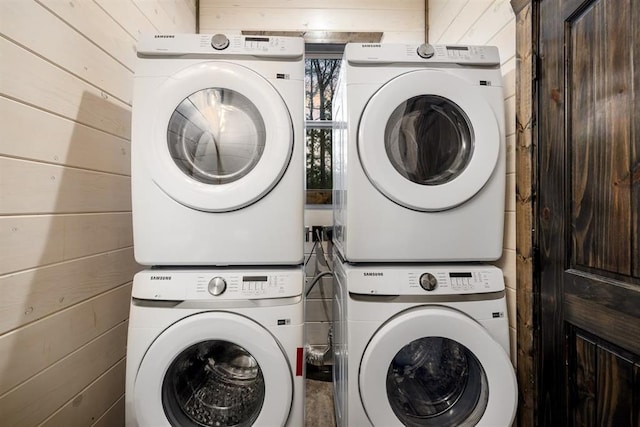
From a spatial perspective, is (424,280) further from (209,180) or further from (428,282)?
(209,180)

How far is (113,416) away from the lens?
1.21m

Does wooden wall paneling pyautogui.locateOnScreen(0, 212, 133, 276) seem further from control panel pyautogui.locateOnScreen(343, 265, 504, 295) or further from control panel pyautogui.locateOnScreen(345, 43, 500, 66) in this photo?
control panel pyautogui.locateOnScreen(345, 43, 500, 66)

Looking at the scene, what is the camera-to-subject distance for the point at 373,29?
6.46 feet

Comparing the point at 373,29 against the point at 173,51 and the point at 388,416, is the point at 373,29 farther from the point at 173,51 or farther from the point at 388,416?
the point at 388,416

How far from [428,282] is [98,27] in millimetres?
1529

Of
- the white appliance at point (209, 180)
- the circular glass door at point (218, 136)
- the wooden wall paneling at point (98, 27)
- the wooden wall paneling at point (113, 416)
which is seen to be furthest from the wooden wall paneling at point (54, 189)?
the wooden wall paneling at point (113, 416)

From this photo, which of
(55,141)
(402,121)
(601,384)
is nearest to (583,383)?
(601,384)

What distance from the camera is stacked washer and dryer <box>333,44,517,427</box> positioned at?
3.38 feet

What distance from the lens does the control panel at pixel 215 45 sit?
106cm

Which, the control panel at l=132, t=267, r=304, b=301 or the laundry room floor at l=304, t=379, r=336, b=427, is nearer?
the control panel at l=132, t=267, r=304, b=301

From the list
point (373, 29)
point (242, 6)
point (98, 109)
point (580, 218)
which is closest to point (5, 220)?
point (98, 109)

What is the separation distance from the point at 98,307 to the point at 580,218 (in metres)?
1.67

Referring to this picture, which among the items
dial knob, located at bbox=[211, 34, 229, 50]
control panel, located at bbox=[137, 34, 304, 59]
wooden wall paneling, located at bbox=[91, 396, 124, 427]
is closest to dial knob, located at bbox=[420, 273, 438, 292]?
control panel, located at bbox=[137, 34, 304, 59]

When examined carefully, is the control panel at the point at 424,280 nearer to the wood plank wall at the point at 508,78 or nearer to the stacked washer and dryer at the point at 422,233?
the stacked washer and dryer at the point at 422,233
